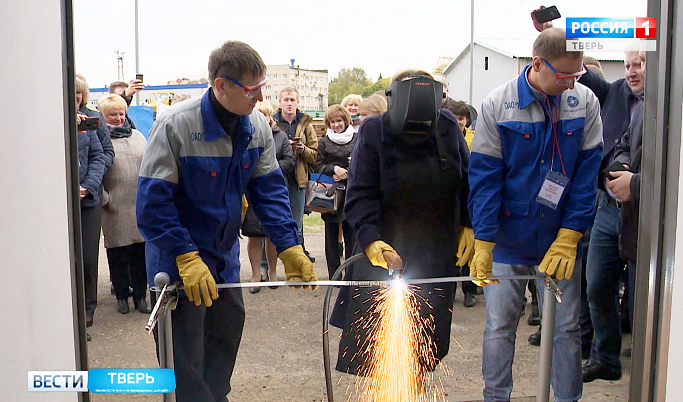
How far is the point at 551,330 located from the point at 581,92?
833mm

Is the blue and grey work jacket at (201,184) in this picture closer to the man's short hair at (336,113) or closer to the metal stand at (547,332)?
the man's short hair at (336,113)

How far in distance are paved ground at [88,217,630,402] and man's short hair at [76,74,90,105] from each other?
2.66 ft

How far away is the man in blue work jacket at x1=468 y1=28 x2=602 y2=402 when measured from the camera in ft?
6.98

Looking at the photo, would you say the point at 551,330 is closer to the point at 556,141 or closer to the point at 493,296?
the point at 493,296

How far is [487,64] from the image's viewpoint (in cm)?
225

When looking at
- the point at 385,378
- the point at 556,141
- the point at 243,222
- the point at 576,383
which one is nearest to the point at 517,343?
the point at 576,383

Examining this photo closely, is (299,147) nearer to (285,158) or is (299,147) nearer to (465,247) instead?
(285,158)

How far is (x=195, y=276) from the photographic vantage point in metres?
1.97

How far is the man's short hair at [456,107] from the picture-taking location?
7.59ft

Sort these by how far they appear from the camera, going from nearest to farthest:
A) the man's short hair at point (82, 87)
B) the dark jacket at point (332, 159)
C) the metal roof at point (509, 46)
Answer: the man's short hair at point (82, 87), the metal roof at point (509, 46), the dark jacket at point (332, 159)

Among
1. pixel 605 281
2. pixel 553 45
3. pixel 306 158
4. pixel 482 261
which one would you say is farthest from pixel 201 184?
pixel 605 281

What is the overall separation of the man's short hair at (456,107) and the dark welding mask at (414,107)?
0.03m

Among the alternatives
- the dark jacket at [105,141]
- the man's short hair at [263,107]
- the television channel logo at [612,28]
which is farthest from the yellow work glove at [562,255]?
the dark jacket at [105,141]

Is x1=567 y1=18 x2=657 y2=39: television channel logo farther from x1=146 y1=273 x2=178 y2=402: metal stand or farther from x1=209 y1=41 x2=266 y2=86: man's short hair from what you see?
x1=146 y1=273 x2=178 y2=402: metal stand
